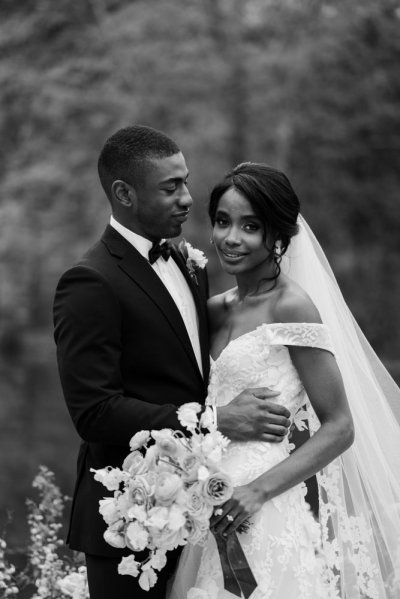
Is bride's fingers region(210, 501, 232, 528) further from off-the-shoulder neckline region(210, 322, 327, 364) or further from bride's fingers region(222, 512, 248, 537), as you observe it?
off-the-shoulder neckline region(210, 322, 327, 364)

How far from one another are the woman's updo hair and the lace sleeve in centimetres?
28

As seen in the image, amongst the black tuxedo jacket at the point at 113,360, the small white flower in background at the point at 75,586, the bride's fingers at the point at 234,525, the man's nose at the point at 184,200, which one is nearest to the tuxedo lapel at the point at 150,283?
the black tuxedo jacket at the point at 113,360

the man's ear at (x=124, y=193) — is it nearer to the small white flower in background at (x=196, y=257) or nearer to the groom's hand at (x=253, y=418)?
the small white flower in background at (x=196, y=257)

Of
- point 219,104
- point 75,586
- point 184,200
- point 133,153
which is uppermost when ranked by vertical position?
point 219,104

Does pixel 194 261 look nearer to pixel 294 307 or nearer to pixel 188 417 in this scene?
pixel 294 307

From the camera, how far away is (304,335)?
3354 mm

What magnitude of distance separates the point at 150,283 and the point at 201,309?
0.30m

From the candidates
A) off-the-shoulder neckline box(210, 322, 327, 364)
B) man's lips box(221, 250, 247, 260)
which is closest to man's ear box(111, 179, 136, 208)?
man's lips box(221, 250, 247, 260)

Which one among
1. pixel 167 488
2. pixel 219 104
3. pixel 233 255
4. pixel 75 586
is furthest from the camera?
pixel 219 104

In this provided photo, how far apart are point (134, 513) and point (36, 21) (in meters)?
13.8

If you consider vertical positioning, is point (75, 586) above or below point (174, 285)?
below

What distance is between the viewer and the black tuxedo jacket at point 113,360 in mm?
3252

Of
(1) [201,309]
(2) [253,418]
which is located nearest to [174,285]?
(1) [201,309]

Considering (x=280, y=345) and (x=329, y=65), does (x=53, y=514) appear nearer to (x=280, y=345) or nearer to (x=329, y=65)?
(x=280, y=345)
